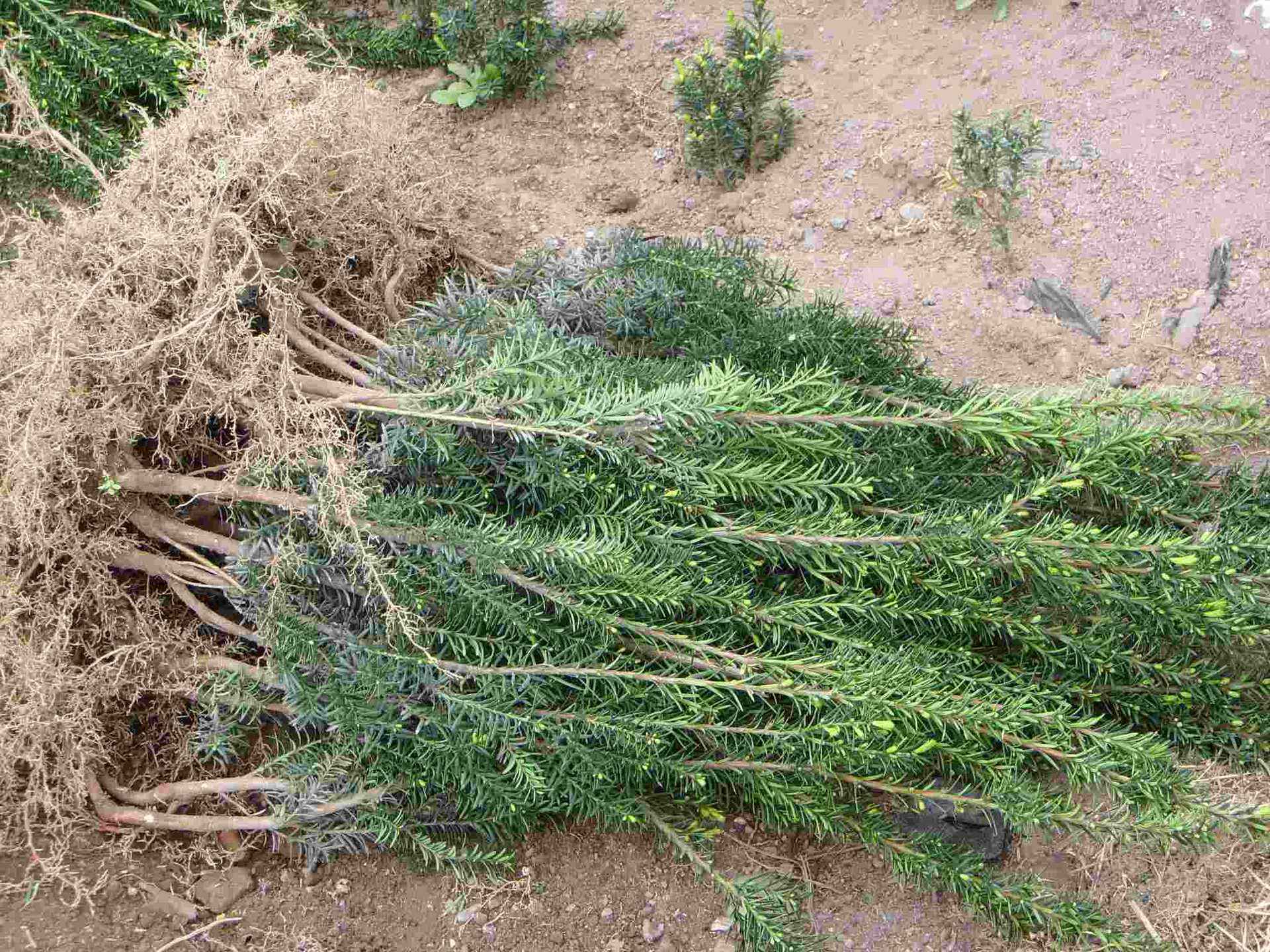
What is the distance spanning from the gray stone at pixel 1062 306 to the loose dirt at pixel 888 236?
0.05m

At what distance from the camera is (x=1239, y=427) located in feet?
8.74

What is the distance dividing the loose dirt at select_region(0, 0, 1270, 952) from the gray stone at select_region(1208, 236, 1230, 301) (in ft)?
0.10

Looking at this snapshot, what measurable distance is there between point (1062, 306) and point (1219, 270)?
53 cm

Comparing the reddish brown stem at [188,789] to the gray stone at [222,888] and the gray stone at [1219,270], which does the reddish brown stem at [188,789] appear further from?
the gray stone at [1219,270]

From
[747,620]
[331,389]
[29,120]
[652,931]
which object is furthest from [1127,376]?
[29,120]

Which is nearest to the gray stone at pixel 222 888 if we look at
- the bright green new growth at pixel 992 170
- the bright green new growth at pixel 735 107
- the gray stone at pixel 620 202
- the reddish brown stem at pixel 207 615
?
the reddish brown stem at pixel 207 615

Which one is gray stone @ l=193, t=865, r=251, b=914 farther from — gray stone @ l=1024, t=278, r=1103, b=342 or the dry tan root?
gray stone @ l=1024, t=278, r=1103, b=342

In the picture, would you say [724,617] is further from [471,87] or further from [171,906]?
[471,87]

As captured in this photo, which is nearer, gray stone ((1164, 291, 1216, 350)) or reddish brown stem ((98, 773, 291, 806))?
reddish brown stem ((98, 773, 291, 806))

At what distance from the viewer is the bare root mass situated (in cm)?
252

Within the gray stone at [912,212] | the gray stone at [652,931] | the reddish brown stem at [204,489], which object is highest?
the gray stone at [912,212]

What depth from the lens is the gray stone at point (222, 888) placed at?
98.4 inches

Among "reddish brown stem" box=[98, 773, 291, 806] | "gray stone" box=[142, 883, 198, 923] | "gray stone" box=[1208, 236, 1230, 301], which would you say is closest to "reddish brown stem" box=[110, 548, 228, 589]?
"reddish brown stem" box=[98, 773, 291, 806]

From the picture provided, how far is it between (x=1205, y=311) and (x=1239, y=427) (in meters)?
1.03
